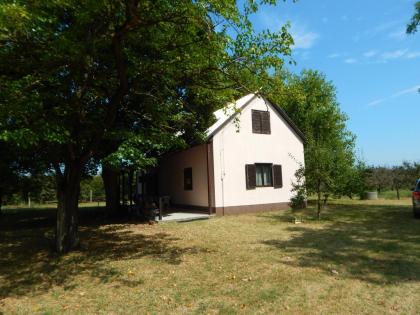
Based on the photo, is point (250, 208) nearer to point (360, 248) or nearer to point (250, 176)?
point (250, 176)

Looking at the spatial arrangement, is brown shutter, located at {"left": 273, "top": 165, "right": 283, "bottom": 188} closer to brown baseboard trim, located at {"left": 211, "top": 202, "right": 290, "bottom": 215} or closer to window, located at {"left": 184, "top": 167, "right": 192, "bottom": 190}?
brown baseboard trim, located at {"left": 211, "top": 202, "right": 290, "bottom": 215}

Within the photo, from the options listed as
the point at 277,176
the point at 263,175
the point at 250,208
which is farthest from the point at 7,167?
the point at 277,176

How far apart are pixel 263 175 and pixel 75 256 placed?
12.0 meters

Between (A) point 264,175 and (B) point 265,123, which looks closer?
(A) point 264,175

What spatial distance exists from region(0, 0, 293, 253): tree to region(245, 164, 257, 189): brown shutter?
7470mm

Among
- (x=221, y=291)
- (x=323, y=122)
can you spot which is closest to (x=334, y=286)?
(x=221, y=291)

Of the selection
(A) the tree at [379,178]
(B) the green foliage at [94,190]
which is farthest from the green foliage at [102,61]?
(B) the green foliage at [94,190]

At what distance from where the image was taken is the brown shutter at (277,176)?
1904 cm

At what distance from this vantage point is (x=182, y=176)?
20250 millimetres

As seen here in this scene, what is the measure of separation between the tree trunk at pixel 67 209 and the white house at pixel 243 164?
26.6 feet

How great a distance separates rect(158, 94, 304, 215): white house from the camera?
17.1 metres

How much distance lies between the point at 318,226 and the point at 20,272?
34.6ft

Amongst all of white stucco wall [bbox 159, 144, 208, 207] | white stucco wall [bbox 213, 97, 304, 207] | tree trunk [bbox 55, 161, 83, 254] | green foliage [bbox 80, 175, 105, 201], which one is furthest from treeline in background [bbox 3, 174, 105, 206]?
tree trunk [bbox 55, 161, 83, 254]

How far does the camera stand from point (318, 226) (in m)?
13.4
